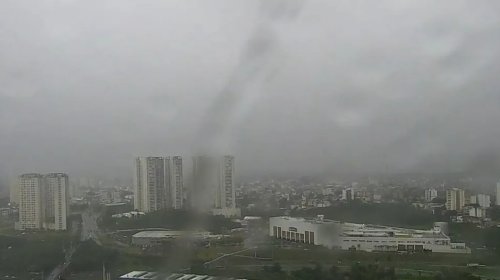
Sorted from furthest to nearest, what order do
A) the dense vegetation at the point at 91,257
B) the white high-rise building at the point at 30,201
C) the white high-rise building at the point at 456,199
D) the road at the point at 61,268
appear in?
the white high-rise building at the point at 456,199 → the white high-rise building at the point at 30,201 → the dense vegetation at the point at 91,257 → the road at the point at 61,268

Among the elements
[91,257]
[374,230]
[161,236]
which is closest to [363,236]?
[374,230]

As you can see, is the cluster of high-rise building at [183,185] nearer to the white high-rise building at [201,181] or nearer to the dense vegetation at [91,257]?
the white high-rise building at [201,181]

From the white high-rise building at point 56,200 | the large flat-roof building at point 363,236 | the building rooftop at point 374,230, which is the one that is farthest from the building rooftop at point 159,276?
the white high-rise building at point 56,200

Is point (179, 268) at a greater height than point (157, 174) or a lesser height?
lesser

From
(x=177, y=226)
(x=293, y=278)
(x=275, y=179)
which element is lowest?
(x=293, y=278)

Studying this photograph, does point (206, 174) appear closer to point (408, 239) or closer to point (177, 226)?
point (177, 226)

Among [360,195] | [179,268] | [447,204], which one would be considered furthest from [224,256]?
[447,204]
